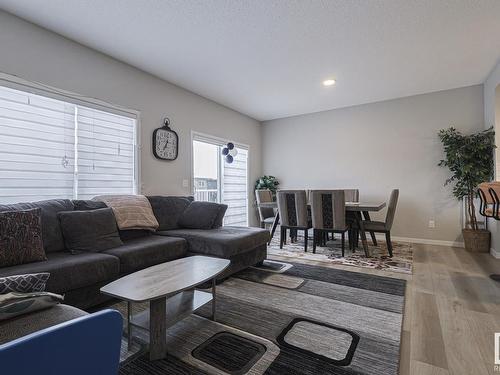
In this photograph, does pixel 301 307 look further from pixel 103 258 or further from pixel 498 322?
pixel 103 258

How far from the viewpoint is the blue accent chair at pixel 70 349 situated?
57cm

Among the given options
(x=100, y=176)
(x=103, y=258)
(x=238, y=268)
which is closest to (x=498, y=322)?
(x=238, y=268)

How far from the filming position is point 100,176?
10.3 feet

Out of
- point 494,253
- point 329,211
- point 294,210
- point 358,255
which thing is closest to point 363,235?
point 358,255

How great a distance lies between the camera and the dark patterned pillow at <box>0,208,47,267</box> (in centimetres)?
183

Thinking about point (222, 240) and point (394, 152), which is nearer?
point (222, 240)

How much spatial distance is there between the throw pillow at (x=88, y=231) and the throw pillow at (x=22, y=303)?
114 cm

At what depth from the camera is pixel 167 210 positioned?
346 centimetres

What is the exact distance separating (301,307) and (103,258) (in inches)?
65.6

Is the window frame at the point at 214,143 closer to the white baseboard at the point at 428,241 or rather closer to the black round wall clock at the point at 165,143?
the black round wall clock at the point at 165,143

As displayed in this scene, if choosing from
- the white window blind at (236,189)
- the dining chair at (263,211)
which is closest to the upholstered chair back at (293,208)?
the dining chair at (263,211)

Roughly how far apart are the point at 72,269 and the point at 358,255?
350 cm

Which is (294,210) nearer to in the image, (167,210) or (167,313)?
(167,210)

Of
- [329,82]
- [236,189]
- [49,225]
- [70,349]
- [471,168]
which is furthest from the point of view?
[236,189]
